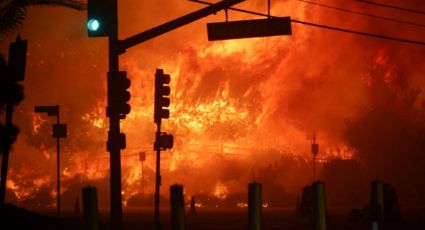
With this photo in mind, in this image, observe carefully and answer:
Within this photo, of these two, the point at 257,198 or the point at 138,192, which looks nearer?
the point at 257,198

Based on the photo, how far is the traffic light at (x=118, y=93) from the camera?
22109 mm

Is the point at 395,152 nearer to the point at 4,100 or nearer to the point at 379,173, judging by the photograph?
the point at 379,173

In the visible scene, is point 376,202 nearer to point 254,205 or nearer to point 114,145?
point 254,205

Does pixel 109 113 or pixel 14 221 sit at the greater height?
pixel 109 113

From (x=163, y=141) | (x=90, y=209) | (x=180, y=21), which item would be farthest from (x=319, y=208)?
(x=163, y=141)

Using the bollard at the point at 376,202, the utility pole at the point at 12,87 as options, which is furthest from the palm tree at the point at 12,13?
the bollard at the point at 376,202

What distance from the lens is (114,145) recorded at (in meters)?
21.9

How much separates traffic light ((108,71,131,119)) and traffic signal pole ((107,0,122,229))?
39 mm

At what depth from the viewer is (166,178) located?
93500 millimetres

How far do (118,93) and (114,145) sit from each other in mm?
1362

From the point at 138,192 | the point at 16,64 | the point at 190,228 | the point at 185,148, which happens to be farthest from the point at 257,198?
the point at 138,192

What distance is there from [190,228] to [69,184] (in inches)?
2654

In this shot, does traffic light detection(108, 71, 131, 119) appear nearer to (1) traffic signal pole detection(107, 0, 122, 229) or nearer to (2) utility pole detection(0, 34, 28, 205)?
(1) traffic signal pole detection(107, 0, 122, 229)

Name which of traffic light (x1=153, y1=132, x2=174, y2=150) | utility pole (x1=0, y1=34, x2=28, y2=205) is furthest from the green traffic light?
traffic light (x1=153, y1=132, x2=174, y2=150)
